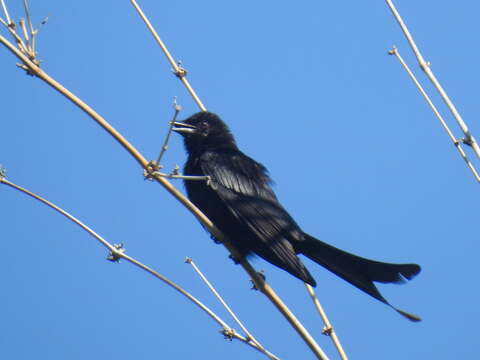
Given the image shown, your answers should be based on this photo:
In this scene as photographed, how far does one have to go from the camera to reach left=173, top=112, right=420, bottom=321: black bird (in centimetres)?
444

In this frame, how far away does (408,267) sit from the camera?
4230 mm

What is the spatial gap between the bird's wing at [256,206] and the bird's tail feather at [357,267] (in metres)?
0.15

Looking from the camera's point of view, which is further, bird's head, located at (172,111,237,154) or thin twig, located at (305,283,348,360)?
bird's head, located at (172,111,237,154)

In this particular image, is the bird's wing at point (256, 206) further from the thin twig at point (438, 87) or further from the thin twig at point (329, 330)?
the thin twig at point (438, 87)

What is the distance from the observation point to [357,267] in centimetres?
456

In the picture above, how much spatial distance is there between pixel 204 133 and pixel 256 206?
1.16 m

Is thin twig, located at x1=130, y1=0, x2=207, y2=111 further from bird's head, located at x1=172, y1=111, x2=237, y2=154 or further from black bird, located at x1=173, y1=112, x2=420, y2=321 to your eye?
bird's head, located at x1=172, y1=111, x2=237, y2=154

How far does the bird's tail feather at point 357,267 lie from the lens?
4.25m

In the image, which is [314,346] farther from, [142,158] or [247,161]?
[247,161]

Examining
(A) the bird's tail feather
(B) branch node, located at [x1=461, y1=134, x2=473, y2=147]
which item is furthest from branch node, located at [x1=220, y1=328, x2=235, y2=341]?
(B) branch node, located at [x1=461, y1=134, x2=473, y2=147]

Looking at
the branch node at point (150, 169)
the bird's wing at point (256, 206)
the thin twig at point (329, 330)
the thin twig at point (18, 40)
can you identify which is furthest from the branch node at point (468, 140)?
the thin twig at point (18, 40)

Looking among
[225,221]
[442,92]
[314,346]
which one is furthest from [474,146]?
[225,221]

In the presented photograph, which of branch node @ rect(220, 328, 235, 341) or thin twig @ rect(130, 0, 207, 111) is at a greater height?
thin twig @ rect(130, 0, 207, 111)

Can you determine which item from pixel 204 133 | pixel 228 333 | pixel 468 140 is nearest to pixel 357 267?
pixel 228 333
